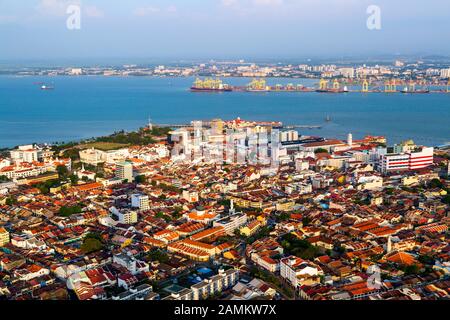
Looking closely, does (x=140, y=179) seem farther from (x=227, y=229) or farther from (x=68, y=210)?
(x=227, y=229)

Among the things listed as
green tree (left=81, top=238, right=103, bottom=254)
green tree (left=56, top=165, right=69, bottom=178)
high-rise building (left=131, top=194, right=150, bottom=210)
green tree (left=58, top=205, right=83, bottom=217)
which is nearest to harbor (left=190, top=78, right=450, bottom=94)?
green tree (left=56, top=165, right=69, bottom=178)

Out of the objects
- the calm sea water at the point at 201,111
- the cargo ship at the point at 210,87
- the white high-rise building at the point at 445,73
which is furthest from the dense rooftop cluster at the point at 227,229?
the white high-rise building at the point at 445,73

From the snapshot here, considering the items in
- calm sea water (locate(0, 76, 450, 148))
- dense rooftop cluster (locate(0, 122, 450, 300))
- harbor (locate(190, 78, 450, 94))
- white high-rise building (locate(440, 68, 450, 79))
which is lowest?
dense rooftop cluster (locate(0, 122, 450, 300))

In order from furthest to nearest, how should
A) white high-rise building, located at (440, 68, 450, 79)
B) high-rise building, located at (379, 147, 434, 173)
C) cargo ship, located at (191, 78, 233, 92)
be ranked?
white high-rise building, located at (440, 68, 450, 79) < cargo ship, located at (191, 78, 233, 92) < high-rise building, located at (379, 147, 434, 173)

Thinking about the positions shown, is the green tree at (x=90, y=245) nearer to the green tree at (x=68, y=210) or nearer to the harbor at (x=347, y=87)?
the green tree at (x=68, y=210)

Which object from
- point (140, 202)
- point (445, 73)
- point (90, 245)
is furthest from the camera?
point (445, 73)

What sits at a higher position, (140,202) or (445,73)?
(445,73)

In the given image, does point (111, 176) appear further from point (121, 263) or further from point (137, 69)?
point (137, 69)

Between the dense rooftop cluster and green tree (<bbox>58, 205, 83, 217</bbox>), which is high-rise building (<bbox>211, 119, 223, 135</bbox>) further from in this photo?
green tree (<bbox>58, 205, 83, 217</bbox>)

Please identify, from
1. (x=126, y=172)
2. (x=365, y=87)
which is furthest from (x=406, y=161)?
(x=365, y=87)
